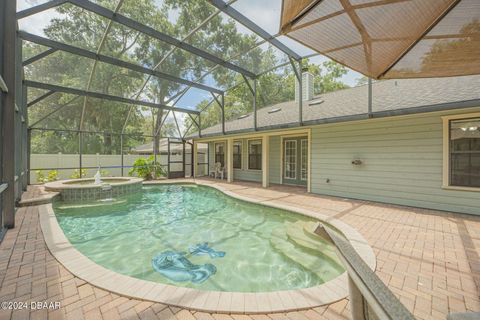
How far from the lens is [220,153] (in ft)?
45.1

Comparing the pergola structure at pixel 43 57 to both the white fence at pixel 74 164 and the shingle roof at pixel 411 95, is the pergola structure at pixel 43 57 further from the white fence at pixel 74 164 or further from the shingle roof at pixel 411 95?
the white fence at pixel 74 164

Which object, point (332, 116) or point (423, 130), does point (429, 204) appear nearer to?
point (423, 130)

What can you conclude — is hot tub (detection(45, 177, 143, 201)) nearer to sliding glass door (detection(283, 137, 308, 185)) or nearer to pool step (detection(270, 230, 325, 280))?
pool step (detection(270, 230, 325, 280))

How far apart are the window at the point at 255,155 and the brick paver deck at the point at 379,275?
715cm

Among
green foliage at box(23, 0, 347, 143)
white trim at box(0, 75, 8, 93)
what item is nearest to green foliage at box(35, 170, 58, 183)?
green foliage at box(23, 0, 347, 143)

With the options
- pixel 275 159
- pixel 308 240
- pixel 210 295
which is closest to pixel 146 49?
pixel 275 159

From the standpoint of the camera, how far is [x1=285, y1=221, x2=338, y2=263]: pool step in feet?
11.8

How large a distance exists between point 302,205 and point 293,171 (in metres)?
3.97

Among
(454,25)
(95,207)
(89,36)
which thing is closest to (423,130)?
(454,25)

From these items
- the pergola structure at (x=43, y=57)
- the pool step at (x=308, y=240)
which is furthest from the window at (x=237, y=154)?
the pool step at (x=308, y=240)

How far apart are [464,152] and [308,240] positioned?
4.62m

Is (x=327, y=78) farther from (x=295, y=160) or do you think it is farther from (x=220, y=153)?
(x=295, y=160)

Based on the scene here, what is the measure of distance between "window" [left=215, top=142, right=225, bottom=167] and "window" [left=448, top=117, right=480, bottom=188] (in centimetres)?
1030

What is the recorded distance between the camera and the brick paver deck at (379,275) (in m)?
1.91
